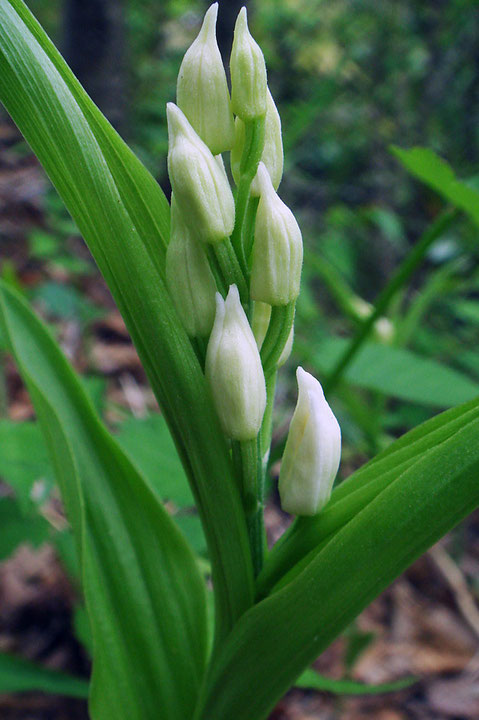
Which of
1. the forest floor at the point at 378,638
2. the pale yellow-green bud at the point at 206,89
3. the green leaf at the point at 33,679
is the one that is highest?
the pale yellow-green bud at the point at 206,89

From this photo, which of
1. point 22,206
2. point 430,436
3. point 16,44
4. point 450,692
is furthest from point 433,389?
point 22,206

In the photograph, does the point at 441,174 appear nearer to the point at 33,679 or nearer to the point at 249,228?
the point at 249,228

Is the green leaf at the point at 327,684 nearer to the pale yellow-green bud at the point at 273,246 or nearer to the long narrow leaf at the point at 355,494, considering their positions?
the long narrow leaf at the point at 355,494

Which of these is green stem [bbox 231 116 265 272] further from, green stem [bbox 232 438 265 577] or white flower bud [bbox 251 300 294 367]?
green stem [bbox 232 438 265 577]

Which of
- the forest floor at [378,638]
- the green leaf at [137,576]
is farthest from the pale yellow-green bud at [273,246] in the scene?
the forest floor at [378,638]

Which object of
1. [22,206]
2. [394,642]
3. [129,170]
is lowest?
[22,206]

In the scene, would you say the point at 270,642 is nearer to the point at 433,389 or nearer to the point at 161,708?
the point at 161,708
